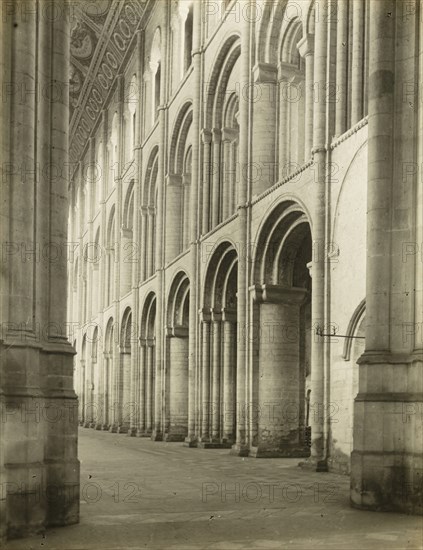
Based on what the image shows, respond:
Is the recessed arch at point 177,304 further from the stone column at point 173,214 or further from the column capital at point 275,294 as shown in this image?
the column capital at point 275,294

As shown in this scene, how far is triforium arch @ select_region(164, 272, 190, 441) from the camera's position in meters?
27.8

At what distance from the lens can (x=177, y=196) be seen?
29172mm

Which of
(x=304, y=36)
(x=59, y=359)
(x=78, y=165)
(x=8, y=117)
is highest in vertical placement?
(x=78, y=165)

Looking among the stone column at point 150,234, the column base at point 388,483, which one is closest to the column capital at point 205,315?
the stone column at point 150,234

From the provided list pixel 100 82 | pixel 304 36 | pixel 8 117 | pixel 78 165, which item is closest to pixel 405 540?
pixel 8 117

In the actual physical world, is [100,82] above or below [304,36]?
above

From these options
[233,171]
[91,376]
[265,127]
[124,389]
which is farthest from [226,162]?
[91,376]

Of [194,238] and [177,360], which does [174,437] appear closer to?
[177,360]

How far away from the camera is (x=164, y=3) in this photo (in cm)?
3088

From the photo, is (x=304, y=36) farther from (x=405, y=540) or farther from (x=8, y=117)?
(x=405, y=540)

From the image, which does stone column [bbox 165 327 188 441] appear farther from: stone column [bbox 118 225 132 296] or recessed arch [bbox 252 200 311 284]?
stone column [bbox 118 225 132 296]

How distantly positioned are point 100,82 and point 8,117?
33.8 metres

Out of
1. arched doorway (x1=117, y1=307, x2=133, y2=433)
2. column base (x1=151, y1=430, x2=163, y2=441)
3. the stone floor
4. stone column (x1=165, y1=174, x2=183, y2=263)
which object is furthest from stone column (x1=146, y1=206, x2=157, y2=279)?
the stone floor

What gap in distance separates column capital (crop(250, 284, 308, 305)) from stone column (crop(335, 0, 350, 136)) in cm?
483
